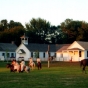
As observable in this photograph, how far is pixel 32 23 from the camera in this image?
140 metres

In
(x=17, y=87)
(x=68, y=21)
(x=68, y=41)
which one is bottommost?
(x=17, y=87)

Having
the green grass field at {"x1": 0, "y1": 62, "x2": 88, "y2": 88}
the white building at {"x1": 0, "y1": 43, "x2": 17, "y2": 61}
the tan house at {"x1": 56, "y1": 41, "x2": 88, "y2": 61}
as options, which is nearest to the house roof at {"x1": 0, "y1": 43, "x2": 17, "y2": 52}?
the white building at {"x1": 0, "y1": 43, "x2": 17, "y2": 61}

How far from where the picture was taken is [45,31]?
452ft

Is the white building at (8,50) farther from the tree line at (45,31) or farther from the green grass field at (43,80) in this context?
the green grass field at (43,80)

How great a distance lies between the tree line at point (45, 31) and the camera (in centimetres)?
11891

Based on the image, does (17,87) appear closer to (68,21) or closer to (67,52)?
(67,52)

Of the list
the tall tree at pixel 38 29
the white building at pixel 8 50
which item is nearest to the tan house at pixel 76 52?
the white building at pixel 8 50

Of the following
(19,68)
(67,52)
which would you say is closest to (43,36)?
(67,52)

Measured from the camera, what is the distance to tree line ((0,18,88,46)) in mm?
118913

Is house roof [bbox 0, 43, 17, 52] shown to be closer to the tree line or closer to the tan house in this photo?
the tree line

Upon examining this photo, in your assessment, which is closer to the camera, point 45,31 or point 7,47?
point 7,47

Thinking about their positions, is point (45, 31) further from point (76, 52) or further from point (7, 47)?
point (76, 52)

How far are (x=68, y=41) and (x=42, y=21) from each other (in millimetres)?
20155

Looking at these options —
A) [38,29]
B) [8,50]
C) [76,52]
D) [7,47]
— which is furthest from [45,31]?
[76,52]
